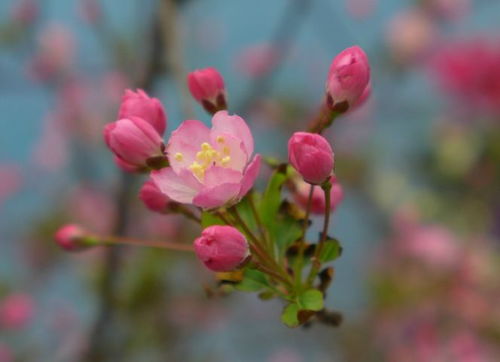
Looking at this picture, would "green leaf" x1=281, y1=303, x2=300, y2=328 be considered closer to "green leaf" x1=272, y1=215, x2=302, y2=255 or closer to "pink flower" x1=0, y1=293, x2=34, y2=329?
"green leaf" x1=272, y1=215, x2=302, y2=255

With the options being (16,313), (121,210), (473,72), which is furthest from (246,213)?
(473,72)

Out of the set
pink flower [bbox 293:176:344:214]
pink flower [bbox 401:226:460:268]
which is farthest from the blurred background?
pink flower [bbox 293:176:344:214]

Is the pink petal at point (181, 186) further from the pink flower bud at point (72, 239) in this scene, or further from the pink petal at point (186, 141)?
the pink flower bud at point (72, 239)

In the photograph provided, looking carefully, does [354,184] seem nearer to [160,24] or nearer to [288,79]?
[288,79]

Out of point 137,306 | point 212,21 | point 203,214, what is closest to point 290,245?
point 203,214

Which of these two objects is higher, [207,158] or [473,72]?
[473,72]

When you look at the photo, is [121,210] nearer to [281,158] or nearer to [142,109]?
[142,109]
